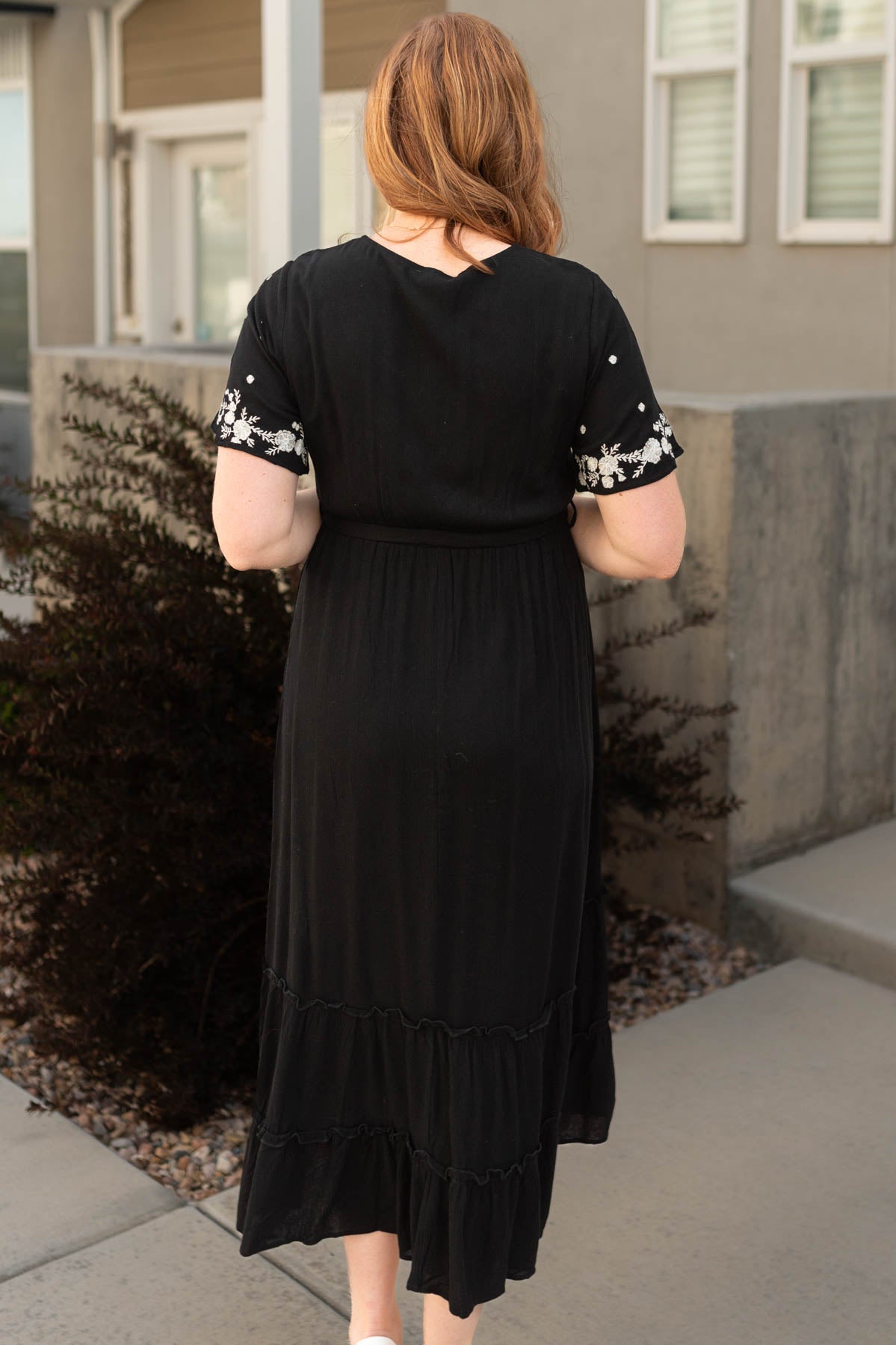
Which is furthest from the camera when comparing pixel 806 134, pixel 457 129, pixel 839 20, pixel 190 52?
pixel 190 52

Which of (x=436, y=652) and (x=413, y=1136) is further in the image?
(x=413, y=1136)

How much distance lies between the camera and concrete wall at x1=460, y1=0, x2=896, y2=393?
255 inches

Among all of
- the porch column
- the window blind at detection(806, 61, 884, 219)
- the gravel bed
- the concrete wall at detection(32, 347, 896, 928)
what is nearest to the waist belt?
the gravel bed

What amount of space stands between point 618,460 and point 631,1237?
154 centimetres

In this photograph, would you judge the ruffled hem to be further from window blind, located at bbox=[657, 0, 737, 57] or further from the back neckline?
window blind, located at bbox=[657, 0, 737, 57]

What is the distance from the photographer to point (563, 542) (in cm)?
215

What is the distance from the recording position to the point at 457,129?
191 cm

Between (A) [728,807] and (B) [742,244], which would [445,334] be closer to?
(A) [728,807]

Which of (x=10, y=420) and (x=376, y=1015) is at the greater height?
(x=10, y=420)

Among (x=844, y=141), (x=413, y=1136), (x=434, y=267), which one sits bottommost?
(x=413, y=1136)

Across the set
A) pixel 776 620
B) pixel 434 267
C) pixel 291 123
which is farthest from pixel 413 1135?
pixel 291 123

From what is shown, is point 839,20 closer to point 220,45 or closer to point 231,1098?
point 220,45

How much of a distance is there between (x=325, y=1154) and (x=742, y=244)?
5.51m

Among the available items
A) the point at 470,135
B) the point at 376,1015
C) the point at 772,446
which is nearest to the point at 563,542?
the point at 470,135
